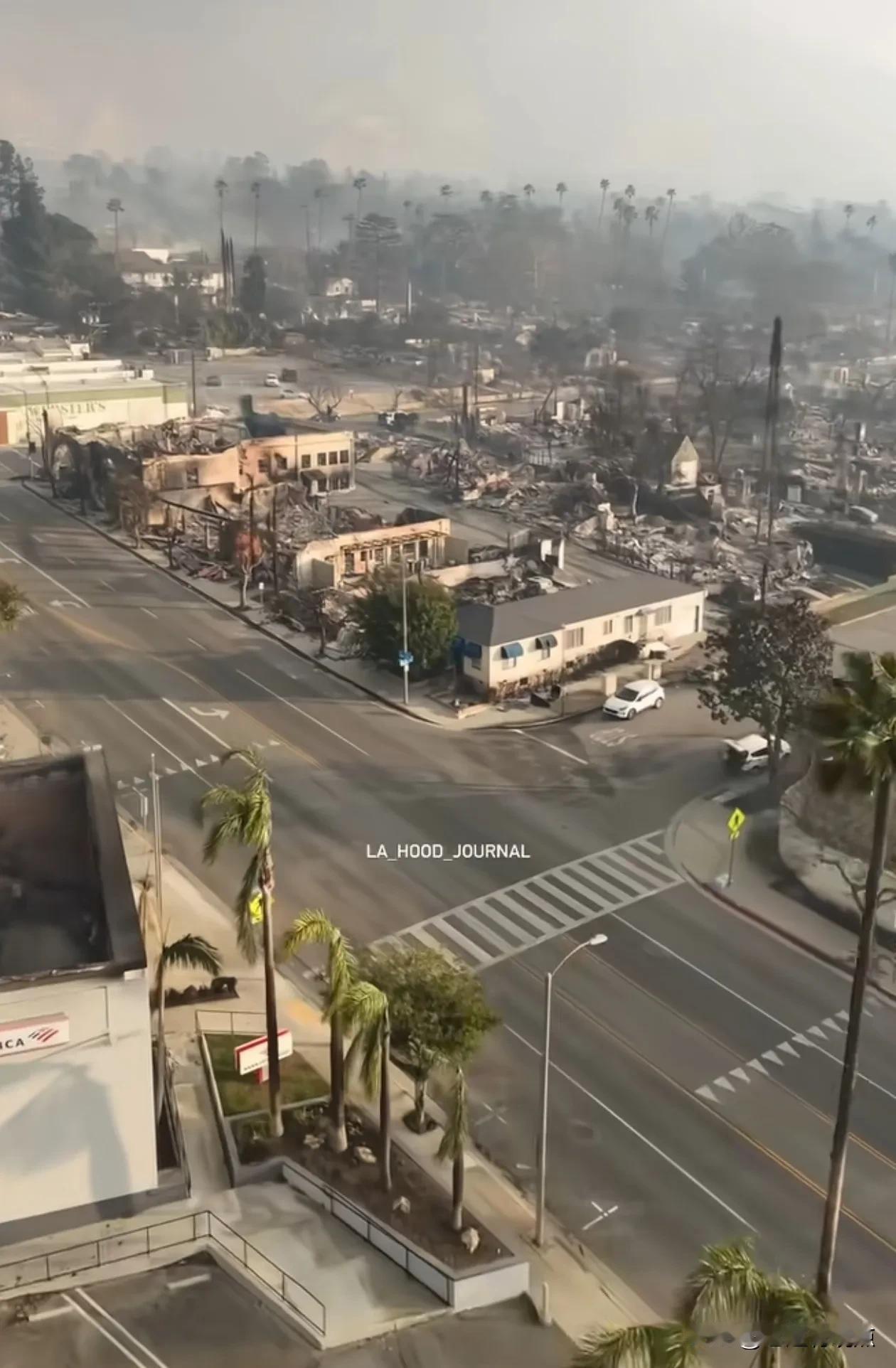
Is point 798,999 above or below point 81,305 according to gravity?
below

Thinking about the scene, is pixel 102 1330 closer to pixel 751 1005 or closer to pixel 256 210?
pixel 751 1005

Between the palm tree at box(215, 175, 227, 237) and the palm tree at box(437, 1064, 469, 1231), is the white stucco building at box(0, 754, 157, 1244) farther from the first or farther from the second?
the palm tree at box(215, 175, 227, 237)

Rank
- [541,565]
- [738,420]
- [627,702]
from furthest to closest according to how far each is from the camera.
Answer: [738,420] → [541,565] → [627,702]

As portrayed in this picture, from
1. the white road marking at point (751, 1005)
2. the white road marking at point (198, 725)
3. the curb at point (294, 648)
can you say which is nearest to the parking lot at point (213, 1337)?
the white road marking at point (751, 1005)

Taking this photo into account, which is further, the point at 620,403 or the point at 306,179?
the point at 306,179

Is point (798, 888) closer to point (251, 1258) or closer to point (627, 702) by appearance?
point (627, 702)

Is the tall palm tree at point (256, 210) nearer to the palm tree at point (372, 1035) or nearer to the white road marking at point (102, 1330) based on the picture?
the palm tree at point (372, 1035)

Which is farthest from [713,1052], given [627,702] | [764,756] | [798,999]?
[627,702]
